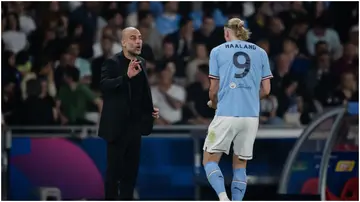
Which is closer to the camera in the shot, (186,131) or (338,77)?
(186,131)

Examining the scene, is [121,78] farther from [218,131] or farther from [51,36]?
[51,36]

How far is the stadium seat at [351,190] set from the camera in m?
12.4

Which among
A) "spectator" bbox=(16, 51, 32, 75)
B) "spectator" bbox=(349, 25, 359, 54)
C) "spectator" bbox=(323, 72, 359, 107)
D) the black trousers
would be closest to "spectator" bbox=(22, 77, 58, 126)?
"spectator" bbox=(16, 51, 32, 75)

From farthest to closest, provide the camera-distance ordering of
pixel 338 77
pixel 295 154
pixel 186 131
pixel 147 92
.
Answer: pixel 338 77, pixel 186 131, pixel 295 154, pixel 147 92

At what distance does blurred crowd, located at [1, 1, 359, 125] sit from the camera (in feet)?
48.0

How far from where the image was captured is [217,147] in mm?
9008

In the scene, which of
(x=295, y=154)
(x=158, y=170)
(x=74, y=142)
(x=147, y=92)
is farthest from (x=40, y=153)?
(x=147, y=92)

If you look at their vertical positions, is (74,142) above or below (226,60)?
below

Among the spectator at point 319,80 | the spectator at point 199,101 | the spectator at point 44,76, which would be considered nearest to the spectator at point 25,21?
the spectator at point 44,76

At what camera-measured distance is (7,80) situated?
48.6 feet

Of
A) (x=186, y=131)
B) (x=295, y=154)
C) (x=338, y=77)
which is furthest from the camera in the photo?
(x=338, y=77)

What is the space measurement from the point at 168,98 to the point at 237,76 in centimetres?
559

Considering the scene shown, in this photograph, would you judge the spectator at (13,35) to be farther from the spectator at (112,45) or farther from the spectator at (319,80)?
the spectator at (319,80)

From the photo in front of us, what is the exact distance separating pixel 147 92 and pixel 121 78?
0.35m
